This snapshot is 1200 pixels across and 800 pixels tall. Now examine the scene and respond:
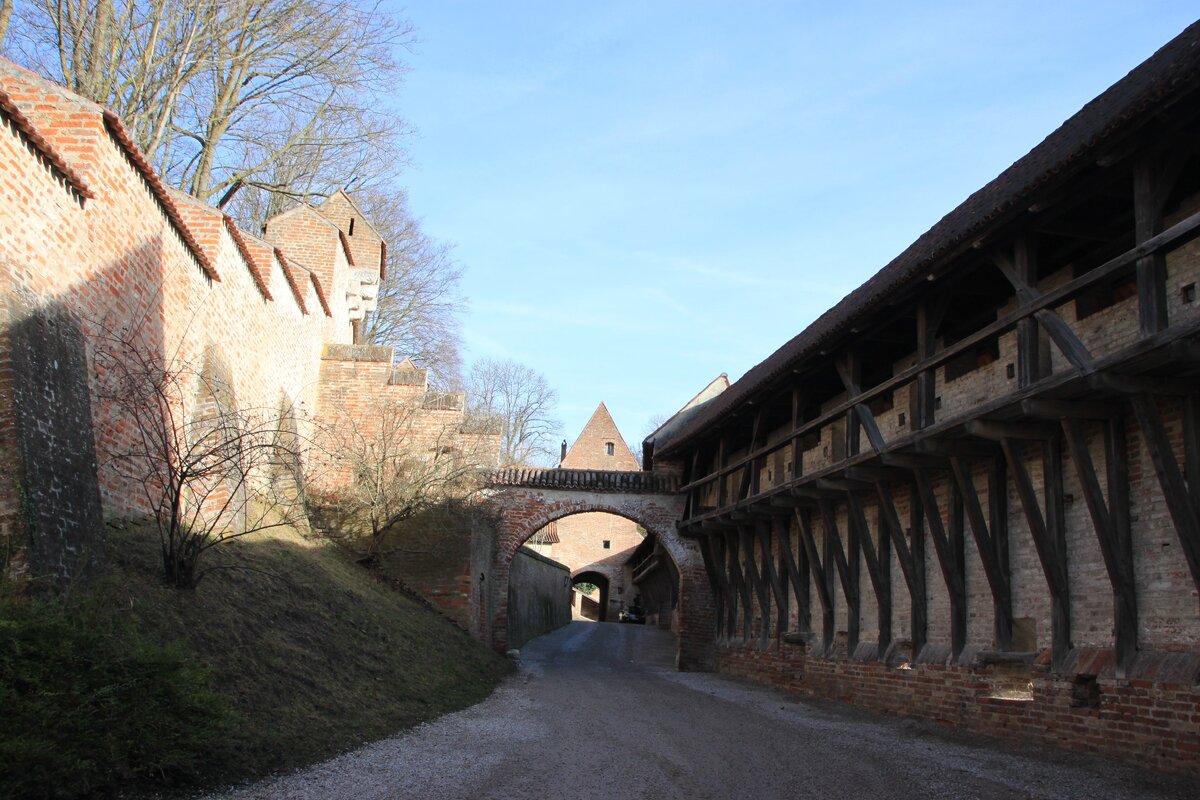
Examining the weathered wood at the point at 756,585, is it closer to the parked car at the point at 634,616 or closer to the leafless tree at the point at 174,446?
the leafless tree at the point at 174,446

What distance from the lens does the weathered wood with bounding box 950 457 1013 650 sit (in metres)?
9.80

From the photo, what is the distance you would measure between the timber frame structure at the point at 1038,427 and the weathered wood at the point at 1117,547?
0.06 ft

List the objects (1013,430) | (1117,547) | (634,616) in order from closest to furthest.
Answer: (1117,547) → (1013,430) → (634,616)

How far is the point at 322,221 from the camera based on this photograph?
20.5 meters

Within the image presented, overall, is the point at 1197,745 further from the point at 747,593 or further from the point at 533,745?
the point at 747,593

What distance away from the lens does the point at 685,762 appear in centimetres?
773

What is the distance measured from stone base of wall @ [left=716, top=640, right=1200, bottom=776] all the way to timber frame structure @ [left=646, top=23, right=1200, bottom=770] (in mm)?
67

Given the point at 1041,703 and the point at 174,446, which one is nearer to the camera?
the point at 174,446

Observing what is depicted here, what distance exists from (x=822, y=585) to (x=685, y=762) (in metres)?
7.10

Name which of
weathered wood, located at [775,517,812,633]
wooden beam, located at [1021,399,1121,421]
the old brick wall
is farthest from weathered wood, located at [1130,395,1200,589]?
weathered wood, located at [775,517,812,633]

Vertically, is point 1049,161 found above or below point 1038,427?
above

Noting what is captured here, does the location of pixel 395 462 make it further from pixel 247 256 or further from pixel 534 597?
pixel 534 597

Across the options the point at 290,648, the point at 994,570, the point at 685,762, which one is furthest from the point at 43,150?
the point at 994,570

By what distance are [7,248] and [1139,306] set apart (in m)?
8.09
